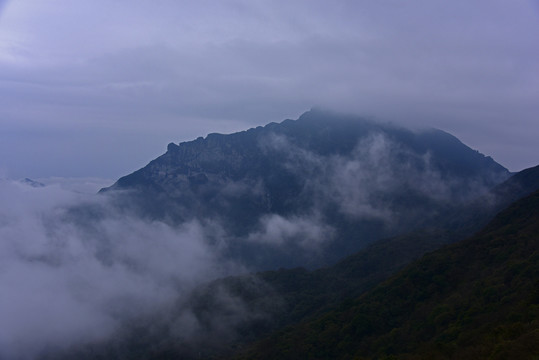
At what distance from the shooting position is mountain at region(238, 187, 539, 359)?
156ft

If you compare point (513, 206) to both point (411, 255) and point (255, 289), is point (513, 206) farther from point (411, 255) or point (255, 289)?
point (255, 289)

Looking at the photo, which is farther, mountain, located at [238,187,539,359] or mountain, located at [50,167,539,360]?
mountain, located at [50,167,539,360]

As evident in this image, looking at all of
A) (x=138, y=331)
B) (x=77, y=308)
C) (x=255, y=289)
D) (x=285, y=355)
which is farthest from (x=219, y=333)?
(x=77, y=308)

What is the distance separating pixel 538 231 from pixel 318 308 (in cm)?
5786

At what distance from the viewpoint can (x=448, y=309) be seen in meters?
64.4

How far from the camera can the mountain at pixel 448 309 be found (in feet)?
156

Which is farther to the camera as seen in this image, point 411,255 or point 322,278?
point 322,278

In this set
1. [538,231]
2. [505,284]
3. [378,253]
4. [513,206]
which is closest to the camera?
[505,284]

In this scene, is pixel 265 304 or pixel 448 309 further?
pixel 265 304

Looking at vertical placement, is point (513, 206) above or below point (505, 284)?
above

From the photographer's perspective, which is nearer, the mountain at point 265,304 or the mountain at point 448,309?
the mountain at point 448,309

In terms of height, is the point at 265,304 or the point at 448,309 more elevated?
the point at 448,309

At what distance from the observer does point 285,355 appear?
3214 inches

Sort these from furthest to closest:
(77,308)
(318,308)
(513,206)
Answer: (77,308) → (318,308) → (513,206)
